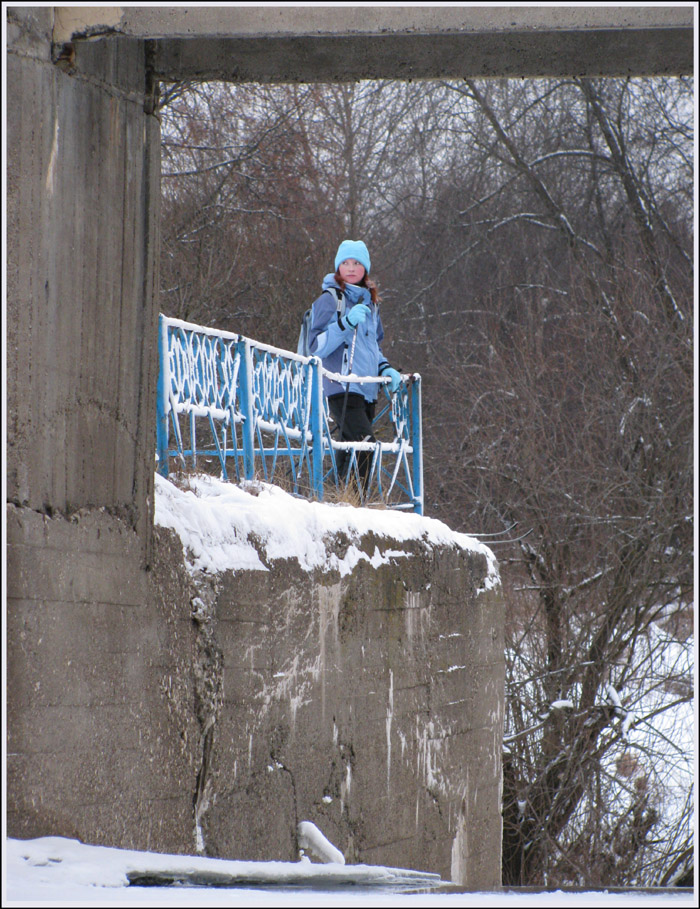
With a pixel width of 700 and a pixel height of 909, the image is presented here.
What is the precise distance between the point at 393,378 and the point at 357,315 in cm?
43

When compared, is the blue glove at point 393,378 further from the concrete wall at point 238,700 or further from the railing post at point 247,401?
the railing post at point 247,401

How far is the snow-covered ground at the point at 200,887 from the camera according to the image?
2.58 m

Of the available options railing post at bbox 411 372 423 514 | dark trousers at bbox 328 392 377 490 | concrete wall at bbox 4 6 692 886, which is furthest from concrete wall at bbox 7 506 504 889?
dark trousers at bbox 328 392 377 490

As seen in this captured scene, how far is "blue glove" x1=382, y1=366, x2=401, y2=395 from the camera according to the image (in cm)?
653

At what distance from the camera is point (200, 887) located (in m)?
2.91

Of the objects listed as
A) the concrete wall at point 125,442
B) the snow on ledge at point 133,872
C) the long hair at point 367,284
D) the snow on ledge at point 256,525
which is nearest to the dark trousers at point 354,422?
the long hair at point 367,284

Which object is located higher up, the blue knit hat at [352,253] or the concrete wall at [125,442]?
the blue knit hat at [352,253]

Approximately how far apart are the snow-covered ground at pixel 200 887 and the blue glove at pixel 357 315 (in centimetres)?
358

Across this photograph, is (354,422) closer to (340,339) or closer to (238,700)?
(340,339)

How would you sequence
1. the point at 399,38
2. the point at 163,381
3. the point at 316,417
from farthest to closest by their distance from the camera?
the point at 316,417 → the point at 163,381 → the point at 399,38

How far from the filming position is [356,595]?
4.88 m

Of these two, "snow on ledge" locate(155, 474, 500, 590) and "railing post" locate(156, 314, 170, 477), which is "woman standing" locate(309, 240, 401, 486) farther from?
"railing post" locate(156, 314, 170, 477)

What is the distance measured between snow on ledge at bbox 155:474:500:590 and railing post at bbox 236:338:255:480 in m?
0.25

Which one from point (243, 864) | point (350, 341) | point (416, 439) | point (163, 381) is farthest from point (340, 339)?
point (243, 864)
